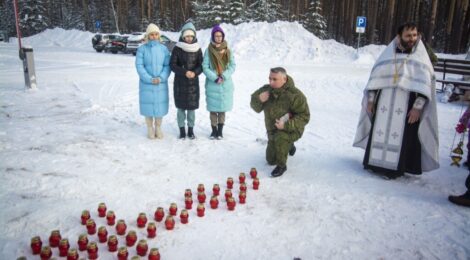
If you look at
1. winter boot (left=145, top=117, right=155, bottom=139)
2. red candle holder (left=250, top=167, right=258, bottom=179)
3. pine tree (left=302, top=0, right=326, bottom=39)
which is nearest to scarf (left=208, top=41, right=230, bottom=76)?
winter boot (left=145, top=117, right=155, bottom=139)

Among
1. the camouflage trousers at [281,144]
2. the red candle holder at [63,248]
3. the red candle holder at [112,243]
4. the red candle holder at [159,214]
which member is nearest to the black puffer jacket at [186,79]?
the camouflage trousers at [281,144]

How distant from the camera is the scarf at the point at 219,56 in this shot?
657 cm

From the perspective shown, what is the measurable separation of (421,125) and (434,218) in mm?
1391

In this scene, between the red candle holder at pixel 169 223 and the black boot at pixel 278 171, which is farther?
the black boot at pixel 278 171

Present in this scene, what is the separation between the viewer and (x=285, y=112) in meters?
5.30

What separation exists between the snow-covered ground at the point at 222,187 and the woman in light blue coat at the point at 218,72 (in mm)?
810

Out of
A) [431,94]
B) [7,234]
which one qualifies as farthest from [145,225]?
[431,94]

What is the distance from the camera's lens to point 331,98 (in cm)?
1134

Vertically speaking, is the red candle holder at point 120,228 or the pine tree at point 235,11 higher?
the pine tree at point 235,11

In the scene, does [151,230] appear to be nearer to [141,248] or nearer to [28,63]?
[141,248]

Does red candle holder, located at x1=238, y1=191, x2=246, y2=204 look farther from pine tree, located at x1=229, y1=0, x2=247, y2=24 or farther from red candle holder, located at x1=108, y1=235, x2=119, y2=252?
pine tree, located at x1=229, y1=0, x2=247, y2=24

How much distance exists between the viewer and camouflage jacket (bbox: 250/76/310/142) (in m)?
5.18

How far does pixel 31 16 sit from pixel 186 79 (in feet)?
195

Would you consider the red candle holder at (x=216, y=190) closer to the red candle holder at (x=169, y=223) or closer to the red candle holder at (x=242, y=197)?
the red candle holder at (x=242, y=197)
